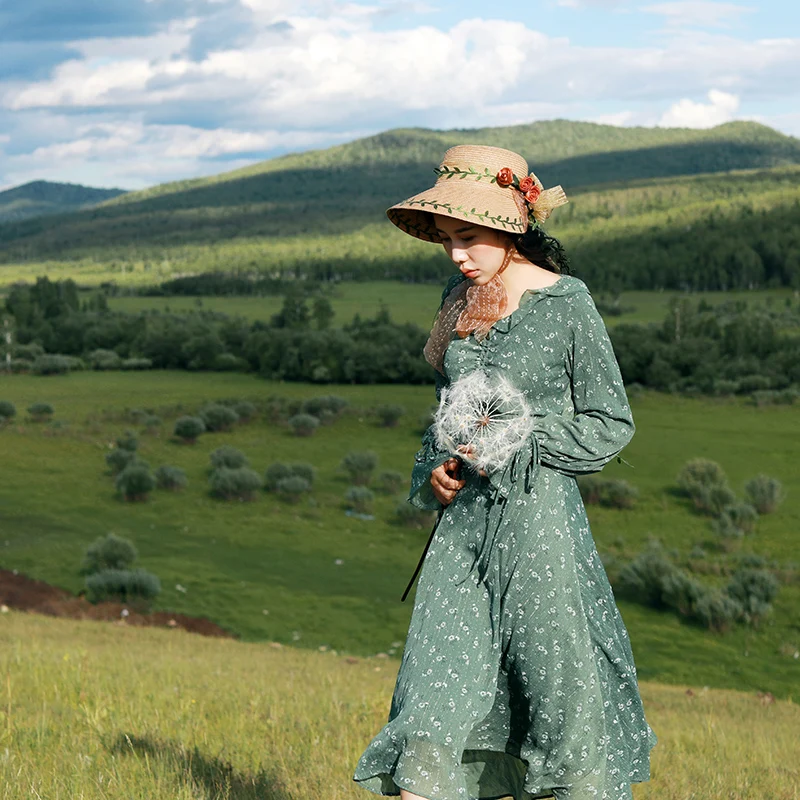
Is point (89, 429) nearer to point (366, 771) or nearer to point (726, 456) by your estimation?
point (726, 456)

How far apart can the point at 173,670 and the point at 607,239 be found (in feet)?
522

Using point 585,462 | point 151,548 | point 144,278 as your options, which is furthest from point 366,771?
point 144,278

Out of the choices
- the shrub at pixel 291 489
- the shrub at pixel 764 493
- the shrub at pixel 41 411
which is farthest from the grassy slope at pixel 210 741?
the shrub at pixel 41 411

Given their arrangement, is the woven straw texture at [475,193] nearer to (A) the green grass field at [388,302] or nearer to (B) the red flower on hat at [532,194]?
(B) the red flower on hat at [532,194]

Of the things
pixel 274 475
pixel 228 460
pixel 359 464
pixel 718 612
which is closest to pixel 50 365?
pixel 228 460

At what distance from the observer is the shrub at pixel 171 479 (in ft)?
151

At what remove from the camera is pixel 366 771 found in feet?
12.0

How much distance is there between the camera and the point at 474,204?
3.68 metres

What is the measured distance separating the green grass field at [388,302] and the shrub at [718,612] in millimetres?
72736

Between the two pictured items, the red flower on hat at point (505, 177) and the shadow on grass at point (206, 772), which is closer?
the red flower on hat at point (505, 177)

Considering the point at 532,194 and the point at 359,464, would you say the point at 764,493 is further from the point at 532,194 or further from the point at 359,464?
the point at 532,194

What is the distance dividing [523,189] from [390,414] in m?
57.8

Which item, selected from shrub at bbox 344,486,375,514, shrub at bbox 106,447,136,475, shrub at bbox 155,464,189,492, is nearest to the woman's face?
shrub at bbox 344,486,375,514

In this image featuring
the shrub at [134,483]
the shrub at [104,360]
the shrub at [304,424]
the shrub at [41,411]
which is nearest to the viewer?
the shrub at [134,483]
